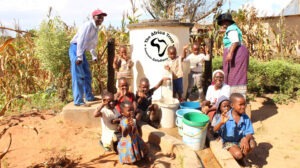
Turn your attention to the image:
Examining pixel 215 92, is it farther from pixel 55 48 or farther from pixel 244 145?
pixel 55 48

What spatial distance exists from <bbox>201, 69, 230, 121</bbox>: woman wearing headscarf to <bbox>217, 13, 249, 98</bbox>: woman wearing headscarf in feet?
1.14

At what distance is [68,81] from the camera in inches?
246

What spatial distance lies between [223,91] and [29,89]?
5044mm

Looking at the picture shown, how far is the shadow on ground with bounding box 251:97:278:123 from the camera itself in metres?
5.73

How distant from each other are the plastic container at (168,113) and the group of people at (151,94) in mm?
131

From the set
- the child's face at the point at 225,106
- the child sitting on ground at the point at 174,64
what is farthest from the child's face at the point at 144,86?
the child's face at the point at 225,106

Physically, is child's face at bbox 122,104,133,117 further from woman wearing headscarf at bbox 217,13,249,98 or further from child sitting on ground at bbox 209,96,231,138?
woman wearing headscarf at bbox 217,13,249,98

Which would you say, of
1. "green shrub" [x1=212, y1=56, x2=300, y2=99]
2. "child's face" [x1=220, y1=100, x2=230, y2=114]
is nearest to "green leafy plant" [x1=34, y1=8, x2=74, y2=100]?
"child's face" [x1=220, y1=100, x2=230, y2=114]

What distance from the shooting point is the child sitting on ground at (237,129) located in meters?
3.56

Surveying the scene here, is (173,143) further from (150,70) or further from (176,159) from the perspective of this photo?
(150,70)

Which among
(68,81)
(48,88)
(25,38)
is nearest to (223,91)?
(68,81)

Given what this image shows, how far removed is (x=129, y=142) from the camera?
3254mm

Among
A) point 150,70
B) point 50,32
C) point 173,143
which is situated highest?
point 50,32

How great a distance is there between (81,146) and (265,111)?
4.37 metres
